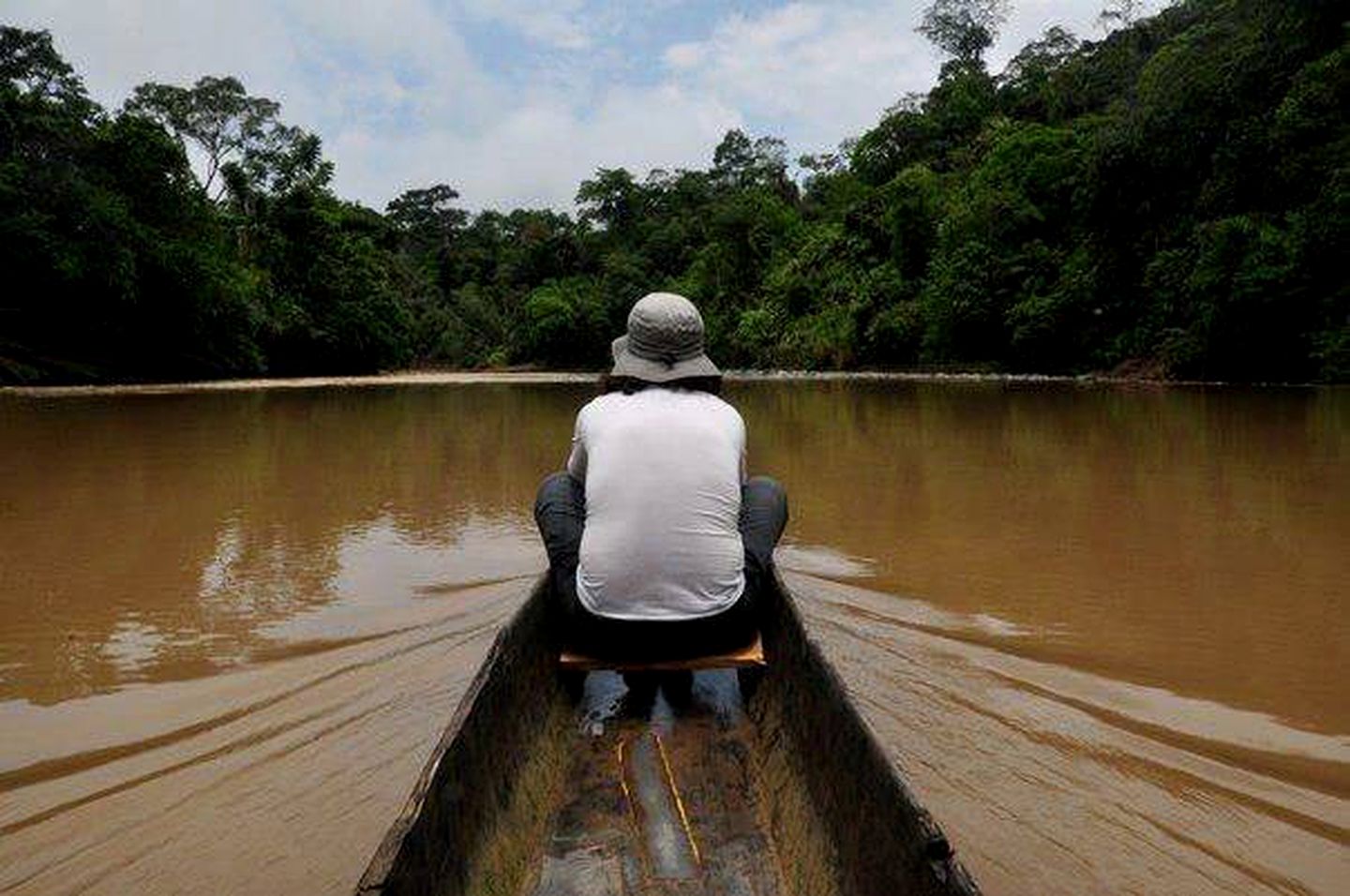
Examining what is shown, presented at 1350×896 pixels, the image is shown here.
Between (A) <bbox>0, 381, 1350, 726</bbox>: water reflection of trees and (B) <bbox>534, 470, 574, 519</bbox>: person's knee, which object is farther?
(A) <bbox>0, 381, 1350, 726</bbox>: water reflection of trees

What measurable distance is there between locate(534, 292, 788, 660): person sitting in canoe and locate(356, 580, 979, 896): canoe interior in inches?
6.7

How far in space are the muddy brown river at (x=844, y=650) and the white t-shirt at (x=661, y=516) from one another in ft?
2.26

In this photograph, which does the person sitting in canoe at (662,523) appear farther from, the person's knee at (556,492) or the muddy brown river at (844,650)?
the muddy brown river at (844,650)

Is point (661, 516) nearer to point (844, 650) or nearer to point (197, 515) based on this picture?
point (844, 650)

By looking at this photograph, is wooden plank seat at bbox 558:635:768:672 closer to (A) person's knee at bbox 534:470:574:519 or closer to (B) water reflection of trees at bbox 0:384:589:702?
(A) person's knee at bbox 534:470:574:519

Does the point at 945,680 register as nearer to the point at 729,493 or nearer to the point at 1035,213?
the point at 729,493

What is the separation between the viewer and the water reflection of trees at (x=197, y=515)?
13.7 ft

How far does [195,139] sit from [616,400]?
3934 centimetres

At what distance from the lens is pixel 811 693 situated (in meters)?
2.52

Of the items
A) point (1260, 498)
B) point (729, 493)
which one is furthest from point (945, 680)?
point (1260, 498)

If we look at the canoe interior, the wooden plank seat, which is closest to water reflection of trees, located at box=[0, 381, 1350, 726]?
the wooden plank seat

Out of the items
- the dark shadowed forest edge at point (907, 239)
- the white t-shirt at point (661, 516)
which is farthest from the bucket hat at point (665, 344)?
the dark shadowed forest edge at point (907, 239)

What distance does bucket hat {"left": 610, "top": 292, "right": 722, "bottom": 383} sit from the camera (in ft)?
10.0

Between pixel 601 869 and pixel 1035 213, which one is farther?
pixel 1035 213
